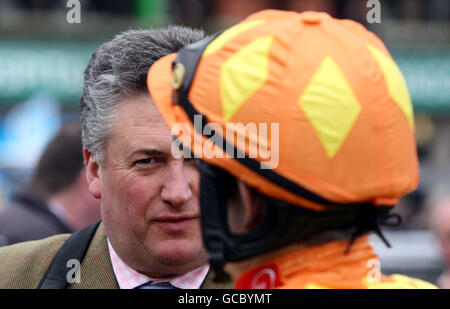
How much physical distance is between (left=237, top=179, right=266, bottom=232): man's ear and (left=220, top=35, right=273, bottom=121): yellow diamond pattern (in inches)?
6.3

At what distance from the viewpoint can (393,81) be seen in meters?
1.56

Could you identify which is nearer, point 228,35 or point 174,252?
point 228,35

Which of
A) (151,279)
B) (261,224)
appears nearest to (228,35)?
(261,224)

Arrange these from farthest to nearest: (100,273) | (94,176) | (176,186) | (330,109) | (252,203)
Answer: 1. (94,176)
2. (100,273)
3. (176,186)
4. (252,203)
5. (330,109)

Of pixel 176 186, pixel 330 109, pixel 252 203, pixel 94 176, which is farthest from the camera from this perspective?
pixel 94 176

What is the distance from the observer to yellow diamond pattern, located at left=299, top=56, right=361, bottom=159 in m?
1.46

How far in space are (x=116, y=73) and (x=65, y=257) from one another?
0.61 metres

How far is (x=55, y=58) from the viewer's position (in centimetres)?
1214

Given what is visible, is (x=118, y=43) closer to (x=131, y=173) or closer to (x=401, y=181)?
(x=131, y=173)

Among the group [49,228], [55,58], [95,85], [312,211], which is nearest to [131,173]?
[95,85]

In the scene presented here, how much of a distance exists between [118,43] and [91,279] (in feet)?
2.55

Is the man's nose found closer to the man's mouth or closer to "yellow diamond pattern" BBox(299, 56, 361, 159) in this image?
the man's mouth

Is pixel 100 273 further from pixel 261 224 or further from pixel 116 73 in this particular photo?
pixel 261 224

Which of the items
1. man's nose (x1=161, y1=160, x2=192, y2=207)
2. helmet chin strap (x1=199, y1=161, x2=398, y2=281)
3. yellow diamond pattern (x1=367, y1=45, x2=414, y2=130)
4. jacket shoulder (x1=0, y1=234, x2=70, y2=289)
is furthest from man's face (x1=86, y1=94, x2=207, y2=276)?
yellow diamond pattern (x1=367, y1=45, x2=414, y2=130)
